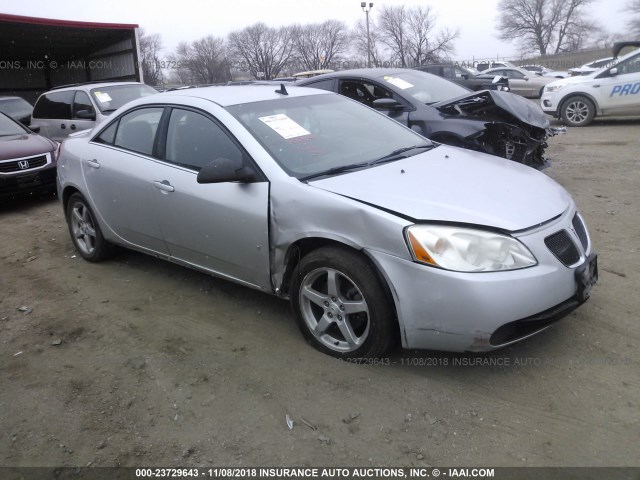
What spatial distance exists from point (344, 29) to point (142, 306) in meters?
75.7

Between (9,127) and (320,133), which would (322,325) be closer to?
(320,133)

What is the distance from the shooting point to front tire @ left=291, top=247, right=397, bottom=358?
114 inches

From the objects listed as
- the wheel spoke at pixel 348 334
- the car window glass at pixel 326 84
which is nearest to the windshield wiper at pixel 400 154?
the wheel spoke at pixel 348 334

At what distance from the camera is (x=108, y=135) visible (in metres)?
4.61

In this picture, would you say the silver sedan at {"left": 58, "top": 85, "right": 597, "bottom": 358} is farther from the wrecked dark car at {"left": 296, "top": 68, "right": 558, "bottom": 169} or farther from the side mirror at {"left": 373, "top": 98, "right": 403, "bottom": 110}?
the wrecked dark car at {"left": 296, "top": 68, "right": 558, "bottom": 169}

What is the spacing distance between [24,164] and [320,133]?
538cm

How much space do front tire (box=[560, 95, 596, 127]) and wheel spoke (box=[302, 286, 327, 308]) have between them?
1063cm

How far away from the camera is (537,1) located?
74.1 metres

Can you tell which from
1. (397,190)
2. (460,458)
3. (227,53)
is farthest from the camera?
(227,53)

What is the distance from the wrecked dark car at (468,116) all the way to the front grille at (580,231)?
9.52ft

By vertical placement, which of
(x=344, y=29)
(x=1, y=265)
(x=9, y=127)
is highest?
(x=344, y=29)

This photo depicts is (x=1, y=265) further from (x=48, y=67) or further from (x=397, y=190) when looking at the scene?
(x=48, y=67)

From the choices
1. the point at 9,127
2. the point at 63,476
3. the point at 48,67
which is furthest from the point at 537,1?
the point at 63,476

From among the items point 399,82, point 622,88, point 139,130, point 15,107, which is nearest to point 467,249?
point 139,130
